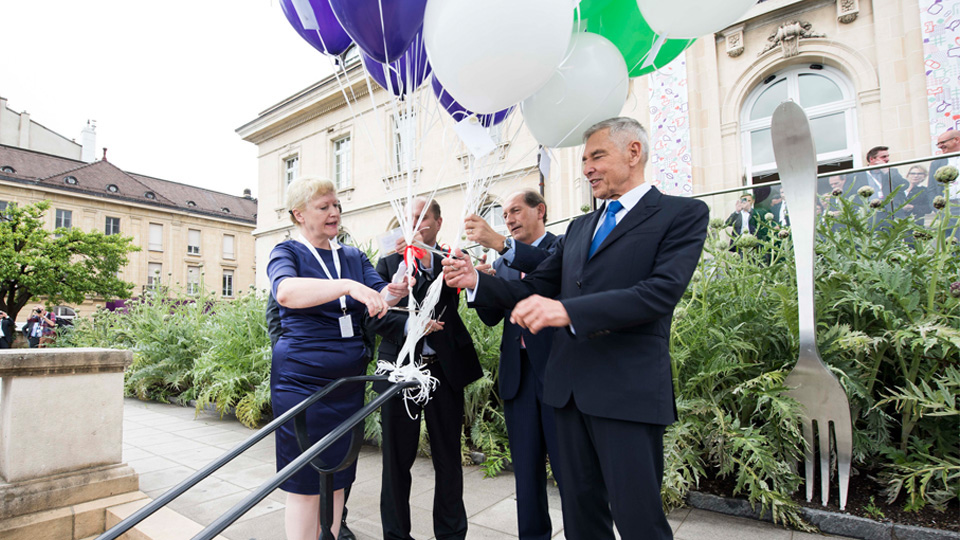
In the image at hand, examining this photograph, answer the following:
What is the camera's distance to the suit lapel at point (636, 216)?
5.24ft

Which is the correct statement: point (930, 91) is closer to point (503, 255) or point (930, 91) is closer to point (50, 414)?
point (503, 255)

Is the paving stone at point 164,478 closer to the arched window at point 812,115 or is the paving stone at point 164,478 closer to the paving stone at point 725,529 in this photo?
the paving stone at point 725,529

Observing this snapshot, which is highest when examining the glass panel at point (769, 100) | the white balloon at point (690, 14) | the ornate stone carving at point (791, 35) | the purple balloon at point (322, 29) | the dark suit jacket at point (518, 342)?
the ornate stone carving at point (791, 35)

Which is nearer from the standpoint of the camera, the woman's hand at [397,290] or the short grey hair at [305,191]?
the woman's hand at [397,290]

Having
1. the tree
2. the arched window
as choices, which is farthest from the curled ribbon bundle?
the tree

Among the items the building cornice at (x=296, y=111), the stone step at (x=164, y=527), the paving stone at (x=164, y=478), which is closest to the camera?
the stone step at (x=164, y=527)

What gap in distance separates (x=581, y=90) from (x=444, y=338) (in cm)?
130

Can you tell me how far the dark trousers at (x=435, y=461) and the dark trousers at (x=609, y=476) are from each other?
0.71m

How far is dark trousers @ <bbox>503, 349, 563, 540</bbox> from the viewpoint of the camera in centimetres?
208

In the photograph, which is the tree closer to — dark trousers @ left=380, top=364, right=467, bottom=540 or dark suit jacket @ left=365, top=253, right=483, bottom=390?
dark suit jacket @ left=365, top=253, right=483, bottom=390

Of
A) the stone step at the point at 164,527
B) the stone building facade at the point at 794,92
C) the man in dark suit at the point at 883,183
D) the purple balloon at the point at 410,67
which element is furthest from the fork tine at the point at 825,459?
the stone building facade at the point at 794,92

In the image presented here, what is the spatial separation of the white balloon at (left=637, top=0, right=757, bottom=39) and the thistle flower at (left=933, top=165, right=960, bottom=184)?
1919 mm

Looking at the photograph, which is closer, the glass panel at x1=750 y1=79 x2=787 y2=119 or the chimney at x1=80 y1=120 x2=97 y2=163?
the glass panel at x1=750 y1=79 x2=787 y2=119

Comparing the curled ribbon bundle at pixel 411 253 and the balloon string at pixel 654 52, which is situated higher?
the balloon string at pixel 654 52
